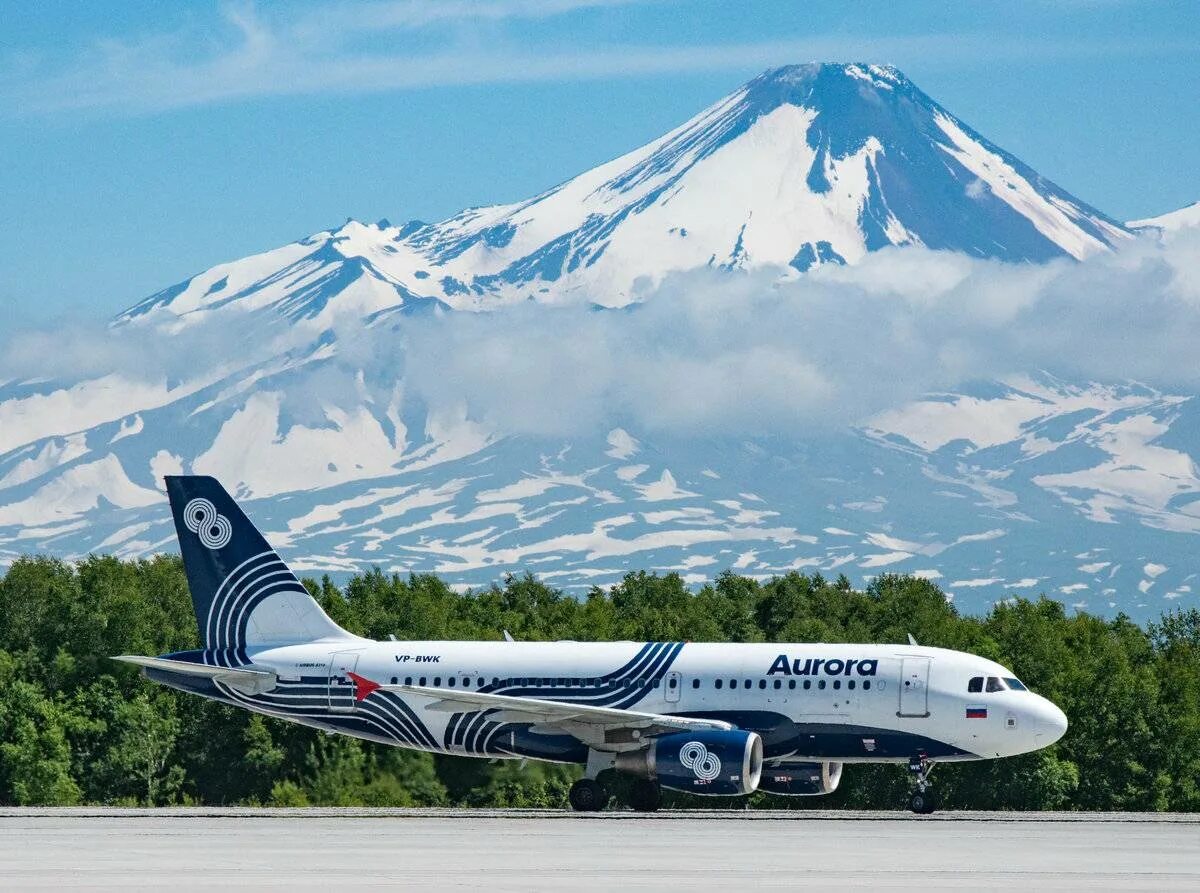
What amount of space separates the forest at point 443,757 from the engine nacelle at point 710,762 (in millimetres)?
5965

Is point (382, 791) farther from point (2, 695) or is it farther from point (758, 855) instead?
point (2, 695)

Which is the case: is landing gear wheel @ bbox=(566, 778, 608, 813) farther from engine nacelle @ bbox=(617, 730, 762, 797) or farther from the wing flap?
engine nacelle @ bbox=(617, 730, 762, 797)

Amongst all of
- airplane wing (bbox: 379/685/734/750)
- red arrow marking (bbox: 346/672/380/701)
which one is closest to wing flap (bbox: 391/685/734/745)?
airplane wing (bbox: 379/685/734/750)

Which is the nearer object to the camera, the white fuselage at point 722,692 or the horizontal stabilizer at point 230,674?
the white fuselage at point 722,692

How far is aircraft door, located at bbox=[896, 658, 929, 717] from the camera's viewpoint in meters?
53.8

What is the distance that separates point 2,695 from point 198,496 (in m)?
27.9

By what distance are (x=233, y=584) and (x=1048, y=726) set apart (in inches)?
864

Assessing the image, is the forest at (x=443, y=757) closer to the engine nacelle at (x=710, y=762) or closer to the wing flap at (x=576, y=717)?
the wing flap at (x=576, y=717)

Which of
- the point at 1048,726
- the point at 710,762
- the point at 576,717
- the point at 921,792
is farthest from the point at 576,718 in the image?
the point at 1048,726

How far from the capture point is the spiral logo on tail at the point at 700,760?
5259 centimetres

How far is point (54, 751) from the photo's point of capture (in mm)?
79562

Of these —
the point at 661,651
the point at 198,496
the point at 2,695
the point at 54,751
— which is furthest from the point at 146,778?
the point at 661,651

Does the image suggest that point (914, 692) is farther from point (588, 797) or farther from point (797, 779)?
point (588, 797)

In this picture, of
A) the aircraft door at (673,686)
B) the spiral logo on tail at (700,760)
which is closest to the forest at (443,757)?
the aircraft door at (673,686)
